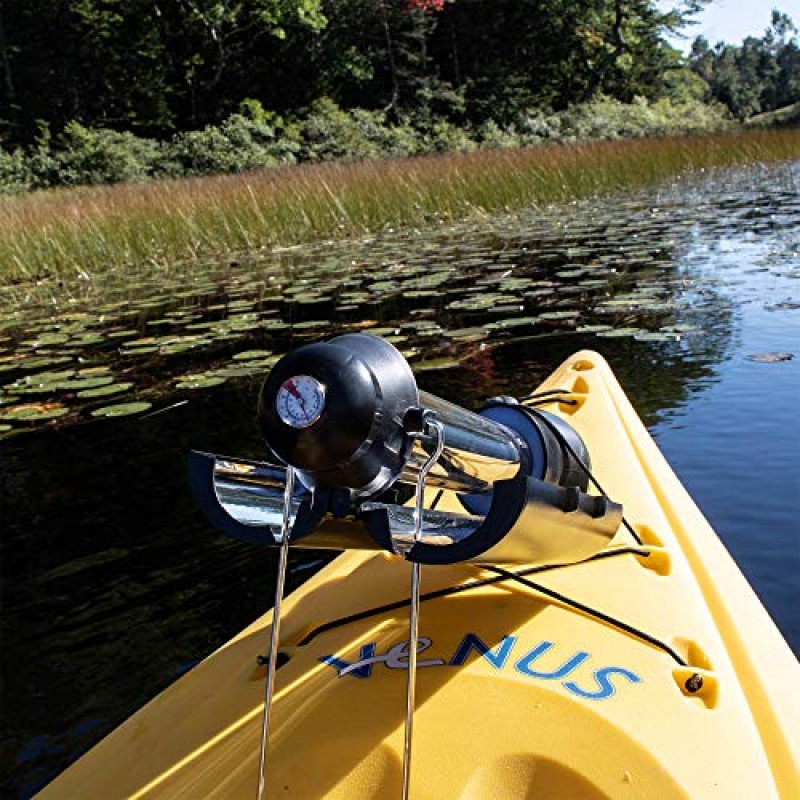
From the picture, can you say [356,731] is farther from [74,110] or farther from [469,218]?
[74,110]

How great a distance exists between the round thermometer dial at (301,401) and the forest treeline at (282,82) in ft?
60.5

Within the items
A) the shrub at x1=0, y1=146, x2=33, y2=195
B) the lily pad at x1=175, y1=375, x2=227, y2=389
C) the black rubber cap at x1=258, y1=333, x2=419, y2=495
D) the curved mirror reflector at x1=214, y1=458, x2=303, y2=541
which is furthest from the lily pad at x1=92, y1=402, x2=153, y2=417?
the shrub at x1=0, y1=146, x2=33, y2=195

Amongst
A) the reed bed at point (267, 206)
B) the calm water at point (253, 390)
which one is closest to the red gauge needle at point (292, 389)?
the calm water at point (253, 390)

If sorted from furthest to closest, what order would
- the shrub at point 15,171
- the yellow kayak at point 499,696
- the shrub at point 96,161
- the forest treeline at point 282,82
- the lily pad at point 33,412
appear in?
the forest treeline at point 282,82, the shrub at point 96,161, the shrub at point 15,171, the lily pad at point 33,412, the yellow kayak at point 499,696

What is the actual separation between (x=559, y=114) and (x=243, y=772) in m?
24.8

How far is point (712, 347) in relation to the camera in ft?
15.2

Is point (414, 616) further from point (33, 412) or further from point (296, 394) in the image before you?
point (33, 412)

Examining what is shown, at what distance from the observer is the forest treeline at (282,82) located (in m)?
19.7

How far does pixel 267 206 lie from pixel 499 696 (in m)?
9.49

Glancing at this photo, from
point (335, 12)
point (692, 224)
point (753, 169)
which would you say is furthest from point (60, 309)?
point (335, 12)

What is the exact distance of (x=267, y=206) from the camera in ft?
33.7

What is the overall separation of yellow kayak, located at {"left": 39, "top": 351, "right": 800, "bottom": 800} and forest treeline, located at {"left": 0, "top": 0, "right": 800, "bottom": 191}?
1806 centimetres

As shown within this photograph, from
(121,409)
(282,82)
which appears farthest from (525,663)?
(282,82)

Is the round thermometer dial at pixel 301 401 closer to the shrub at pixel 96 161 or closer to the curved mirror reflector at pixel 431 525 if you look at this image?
the curved mirror reflector at pixel 431 525
